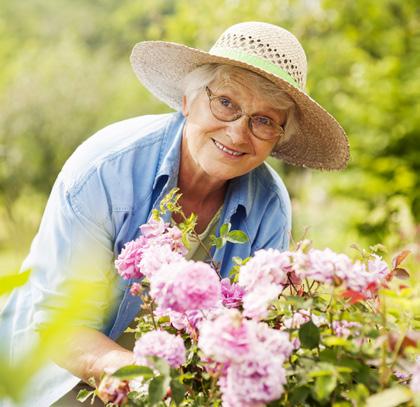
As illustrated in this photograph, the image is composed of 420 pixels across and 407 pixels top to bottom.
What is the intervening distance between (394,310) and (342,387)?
219 mm

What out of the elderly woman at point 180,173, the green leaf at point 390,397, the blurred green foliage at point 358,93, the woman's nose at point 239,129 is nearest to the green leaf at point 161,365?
the green leaf at point 390,397

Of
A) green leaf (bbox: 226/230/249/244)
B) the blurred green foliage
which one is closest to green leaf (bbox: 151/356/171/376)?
green leaf (bbox: 226/230/249/244)

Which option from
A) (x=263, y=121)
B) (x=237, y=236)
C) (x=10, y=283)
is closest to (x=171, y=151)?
(x=263, y=121)

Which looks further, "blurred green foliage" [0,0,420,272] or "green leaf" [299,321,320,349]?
"blurred green foliage" [0,0,420,272]

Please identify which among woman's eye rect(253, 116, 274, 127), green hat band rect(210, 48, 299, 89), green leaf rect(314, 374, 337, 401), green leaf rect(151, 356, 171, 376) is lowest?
green leaf rect(151, 356, 171, 376)

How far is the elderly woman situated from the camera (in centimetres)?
215

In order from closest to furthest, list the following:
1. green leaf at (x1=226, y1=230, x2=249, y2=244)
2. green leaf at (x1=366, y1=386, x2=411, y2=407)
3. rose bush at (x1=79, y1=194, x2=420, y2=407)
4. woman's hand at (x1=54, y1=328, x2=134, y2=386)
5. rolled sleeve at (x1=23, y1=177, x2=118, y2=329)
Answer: green leaf at (x1=366, y1=386, x2=411, y2=407), rose bush at (x1=79, y1=194, x2=420, y2=407), green leaf at (x1=226, y1=230, x2=249, y2=244), woman's hand at (x1=54, y1=328, x2=134, y2=386), rolled sleeve at (x1=23, y1=177, x2=118, y2=329)

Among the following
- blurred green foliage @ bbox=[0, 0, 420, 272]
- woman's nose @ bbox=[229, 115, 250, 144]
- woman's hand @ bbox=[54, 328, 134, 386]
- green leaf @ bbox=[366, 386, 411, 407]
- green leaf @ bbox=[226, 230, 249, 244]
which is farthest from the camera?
blurred green foliage @ bbox=[0, 0, 420, 272]

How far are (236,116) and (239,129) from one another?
47 millimetres

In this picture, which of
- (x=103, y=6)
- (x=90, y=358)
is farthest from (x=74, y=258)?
(x=103, y=6)

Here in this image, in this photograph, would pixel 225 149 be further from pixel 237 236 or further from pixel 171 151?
pixel 237 236

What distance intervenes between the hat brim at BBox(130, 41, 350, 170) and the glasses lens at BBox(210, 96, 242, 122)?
129 mm

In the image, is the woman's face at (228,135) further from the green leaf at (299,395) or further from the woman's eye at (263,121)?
the green leaf at (299,395)

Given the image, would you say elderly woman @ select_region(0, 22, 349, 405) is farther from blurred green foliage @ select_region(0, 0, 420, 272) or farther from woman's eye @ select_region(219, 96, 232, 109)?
blurred green foliage @ select_region(0, 0, 420, 272)
